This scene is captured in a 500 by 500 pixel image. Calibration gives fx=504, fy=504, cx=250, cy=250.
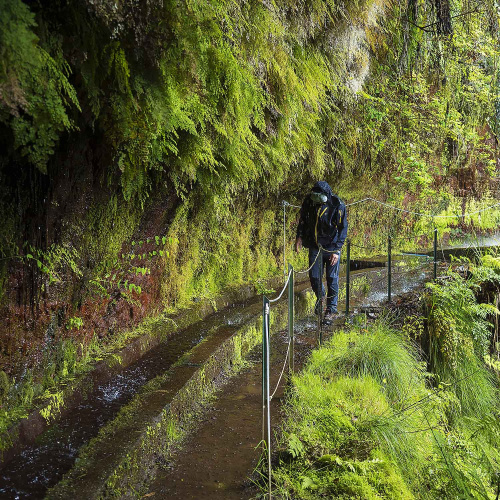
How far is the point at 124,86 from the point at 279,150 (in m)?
3.83

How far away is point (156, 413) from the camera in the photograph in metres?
3.76

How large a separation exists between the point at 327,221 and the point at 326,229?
0.12 meters

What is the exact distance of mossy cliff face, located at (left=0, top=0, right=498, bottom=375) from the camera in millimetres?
2936

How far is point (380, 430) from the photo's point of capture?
12.6ft

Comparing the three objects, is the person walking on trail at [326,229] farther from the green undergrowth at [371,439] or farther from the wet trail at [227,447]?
the green undergrowth at [371,439]

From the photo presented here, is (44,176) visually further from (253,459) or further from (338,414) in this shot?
(338,414)

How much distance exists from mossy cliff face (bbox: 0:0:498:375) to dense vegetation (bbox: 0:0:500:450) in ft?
0.05

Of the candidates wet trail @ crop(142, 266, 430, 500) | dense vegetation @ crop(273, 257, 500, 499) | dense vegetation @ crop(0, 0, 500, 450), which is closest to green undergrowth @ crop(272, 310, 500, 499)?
dense vegetation @ crop(273, 257, 500, 499)

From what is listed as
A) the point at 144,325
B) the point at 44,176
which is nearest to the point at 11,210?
the point at 44,176

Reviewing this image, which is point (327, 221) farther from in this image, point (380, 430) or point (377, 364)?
point (380, 430)

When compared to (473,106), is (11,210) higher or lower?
lower

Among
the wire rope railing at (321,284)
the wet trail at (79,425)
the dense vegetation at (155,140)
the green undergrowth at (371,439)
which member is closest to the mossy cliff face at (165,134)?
the dense vegetation at (155,140)

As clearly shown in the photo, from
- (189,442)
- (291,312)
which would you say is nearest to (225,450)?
A: (189,442)

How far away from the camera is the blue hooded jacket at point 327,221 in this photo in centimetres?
726
